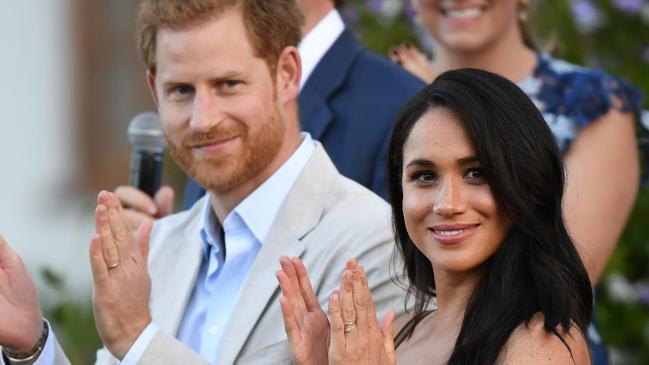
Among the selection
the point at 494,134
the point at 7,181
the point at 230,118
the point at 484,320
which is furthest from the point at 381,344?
the point at 7,181

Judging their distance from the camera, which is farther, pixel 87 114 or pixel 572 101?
pixel 87 114

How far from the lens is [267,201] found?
3910 mm

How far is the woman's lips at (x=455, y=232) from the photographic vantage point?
3084 millimetres

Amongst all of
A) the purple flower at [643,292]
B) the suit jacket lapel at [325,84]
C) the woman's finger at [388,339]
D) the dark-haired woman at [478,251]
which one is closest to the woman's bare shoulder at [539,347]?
the dark-haired woman at [478,251]

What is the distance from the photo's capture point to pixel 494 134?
10.1ft

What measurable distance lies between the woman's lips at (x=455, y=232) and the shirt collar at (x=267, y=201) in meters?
0.82

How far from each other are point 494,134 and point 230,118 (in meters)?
0.96

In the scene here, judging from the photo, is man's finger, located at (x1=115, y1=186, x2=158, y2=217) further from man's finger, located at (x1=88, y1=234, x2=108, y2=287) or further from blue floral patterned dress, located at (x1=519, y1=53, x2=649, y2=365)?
blue floral patterned dress, located at (x1=519, y1=53, x2=649, y2=365)

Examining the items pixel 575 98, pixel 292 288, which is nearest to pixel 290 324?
pixel 292 288

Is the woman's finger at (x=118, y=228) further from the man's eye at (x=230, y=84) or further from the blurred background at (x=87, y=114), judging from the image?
the blurred background at (x=87, y=114)

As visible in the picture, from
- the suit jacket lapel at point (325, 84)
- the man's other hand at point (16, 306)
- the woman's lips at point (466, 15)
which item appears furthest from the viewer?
the woman's lips at point (466, 15)

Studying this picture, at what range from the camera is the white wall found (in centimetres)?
880

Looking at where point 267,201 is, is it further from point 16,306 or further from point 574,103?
point 574,103

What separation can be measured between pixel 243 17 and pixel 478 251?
1.12 metres
